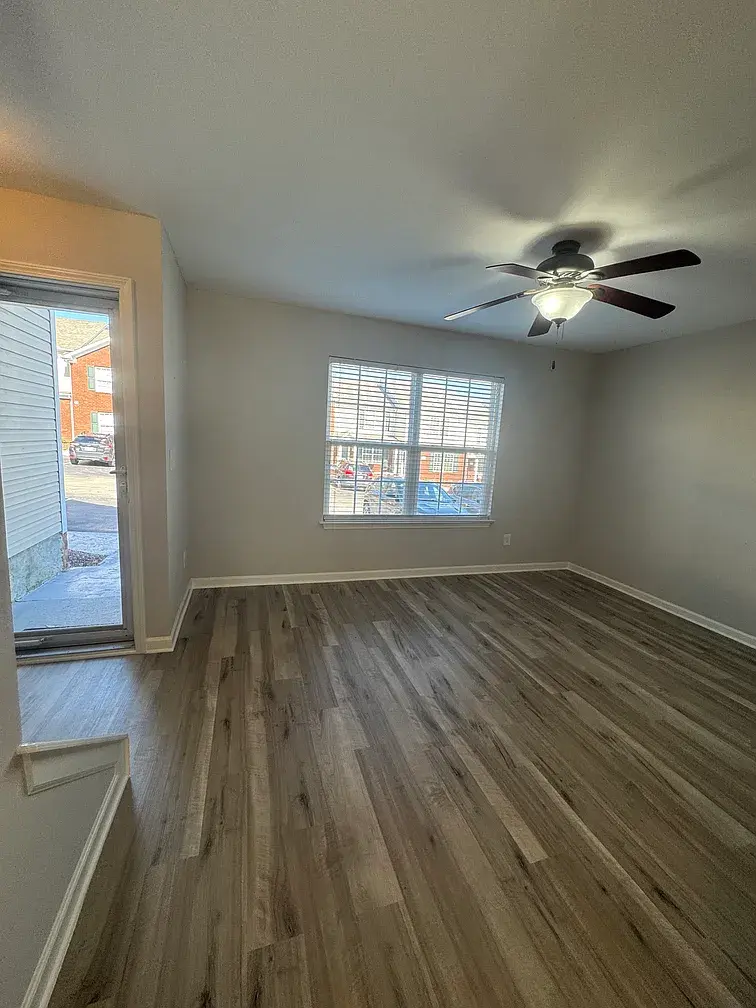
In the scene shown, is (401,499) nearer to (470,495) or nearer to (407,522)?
(407,522)

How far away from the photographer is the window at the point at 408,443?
3738 millimetres

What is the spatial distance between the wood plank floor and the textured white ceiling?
2518 mm

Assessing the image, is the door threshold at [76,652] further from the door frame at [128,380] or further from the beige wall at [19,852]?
the beige wall at [19,852]

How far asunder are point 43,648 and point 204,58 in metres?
2.97

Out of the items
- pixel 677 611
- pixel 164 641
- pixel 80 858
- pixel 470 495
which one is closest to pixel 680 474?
pixel 677 611

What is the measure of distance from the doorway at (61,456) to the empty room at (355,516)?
0.08 ft

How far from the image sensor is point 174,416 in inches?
105

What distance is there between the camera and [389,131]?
1.41 meters

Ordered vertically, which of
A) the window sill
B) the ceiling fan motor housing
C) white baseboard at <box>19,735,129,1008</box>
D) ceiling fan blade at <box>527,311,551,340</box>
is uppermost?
the ceiling fan motor housing

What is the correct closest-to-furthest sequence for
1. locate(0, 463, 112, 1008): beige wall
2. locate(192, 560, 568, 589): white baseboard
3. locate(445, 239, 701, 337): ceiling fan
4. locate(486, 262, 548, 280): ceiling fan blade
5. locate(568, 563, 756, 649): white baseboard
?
locate(0, 463, 112, 1008): beige wall, locate(486, 262, 548, 280): ceiling fan blade, locate(445, 239, 701, 337): ceiling fan, locate(568, 563, 756, 649): white baseboard, locate(192, 560, 568, 589): white baseboard

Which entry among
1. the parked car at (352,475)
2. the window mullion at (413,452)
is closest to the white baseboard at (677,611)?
the window mullion at (413,452)

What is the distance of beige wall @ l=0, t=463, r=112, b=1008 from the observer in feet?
2.70

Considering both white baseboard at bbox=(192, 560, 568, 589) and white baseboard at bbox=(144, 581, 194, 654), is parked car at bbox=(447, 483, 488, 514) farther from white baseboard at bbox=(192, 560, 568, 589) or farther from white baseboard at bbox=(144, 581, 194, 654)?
white baseboard at bbox=(144, 581, 194, 654)

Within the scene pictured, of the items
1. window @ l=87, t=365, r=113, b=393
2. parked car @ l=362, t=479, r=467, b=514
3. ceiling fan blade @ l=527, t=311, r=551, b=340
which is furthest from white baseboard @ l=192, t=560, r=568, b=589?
ceiling fan blade @ l=527, t=311, r=551, b=340
